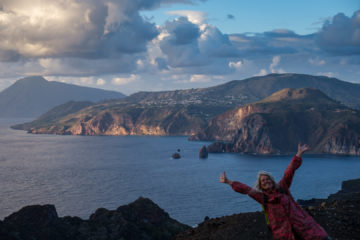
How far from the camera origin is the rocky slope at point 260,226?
749 inches

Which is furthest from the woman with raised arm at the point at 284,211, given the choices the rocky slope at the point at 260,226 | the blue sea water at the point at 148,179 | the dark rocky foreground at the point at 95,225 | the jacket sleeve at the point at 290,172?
the blue sea water at the point at 148,179

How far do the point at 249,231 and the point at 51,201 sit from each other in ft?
271

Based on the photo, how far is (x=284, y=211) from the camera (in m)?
9.73

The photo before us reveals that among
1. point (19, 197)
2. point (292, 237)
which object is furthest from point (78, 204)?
point (292, 237)

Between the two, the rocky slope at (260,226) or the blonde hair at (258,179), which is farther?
the rocky slope at (260,226)

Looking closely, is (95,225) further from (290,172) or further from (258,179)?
(290,172)

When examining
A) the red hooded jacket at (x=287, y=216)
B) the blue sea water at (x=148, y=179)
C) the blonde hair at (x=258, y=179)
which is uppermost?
the blonde hair at (x=258, y=179)

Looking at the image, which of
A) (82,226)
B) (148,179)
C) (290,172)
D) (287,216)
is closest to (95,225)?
(82,226)

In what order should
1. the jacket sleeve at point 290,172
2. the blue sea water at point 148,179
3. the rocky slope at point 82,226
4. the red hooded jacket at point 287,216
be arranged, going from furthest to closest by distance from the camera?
the blue sea water at point 148,179 < the rocky slope at point 82,226 < the jacket sleeve at point 290,172 < the red hooded jacket at point 287,216

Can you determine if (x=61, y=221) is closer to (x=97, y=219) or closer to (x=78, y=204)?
(x=97, y=219)

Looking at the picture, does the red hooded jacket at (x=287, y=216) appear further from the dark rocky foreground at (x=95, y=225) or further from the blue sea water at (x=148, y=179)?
the blue sea water at (x=148, y=179)

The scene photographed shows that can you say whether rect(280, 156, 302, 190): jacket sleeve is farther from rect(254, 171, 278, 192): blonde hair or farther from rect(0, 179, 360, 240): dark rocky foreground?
rect(0, 179, 360, 240): dark rocky foreground

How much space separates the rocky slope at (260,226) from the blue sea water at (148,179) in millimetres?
51469

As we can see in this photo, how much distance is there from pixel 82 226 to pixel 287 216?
46847 mm
